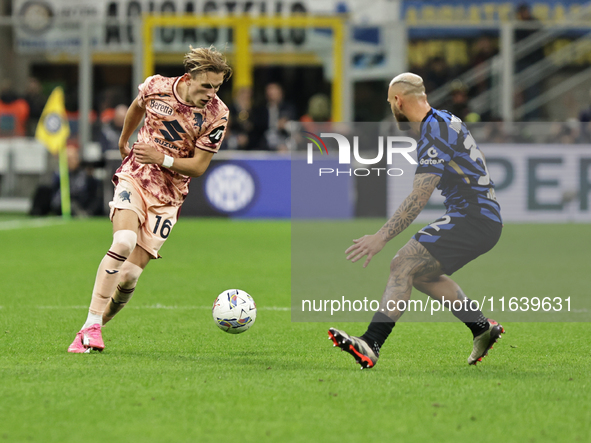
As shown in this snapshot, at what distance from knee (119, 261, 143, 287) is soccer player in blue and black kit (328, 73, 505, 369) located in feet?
5.25

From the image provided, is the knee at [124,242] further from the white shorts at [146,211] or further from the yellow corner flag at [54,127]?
the yellow corner flag at [54,127]

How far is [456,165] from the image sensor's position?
5.58 meters

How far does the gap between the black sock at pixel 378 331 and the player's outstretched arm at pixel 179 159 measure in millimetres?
1543

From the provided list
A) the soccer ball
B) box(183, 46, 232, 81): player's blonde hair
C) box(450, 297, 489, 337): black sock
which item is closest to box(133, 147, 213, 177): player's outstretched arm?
box(183, 46, 232, 81): player's blonde hair

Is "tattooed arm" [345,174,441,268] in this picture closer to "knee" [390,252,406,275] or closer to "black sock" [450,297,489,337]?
"knee" [390,252,406,275]

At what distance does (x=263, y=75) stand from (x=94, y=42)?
3.63m

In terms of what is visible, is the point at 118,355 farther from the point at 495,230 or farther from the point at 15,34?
the point at 15,34

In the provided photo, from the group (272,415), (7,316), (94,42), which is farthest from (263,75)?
(272,415)

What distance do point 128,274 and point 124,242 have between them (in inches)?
14.8

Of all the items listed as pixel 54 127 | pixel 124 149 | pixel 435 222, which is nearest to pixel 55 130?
pixel 54 127

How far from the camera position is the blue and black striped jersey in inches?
216

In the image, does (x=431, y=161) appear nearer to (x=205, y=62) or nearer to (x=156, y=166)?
(x=205, y=62)

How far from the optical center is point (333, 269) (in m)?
10.9

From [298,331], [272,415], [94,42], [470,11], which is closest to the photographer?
[272,415]
